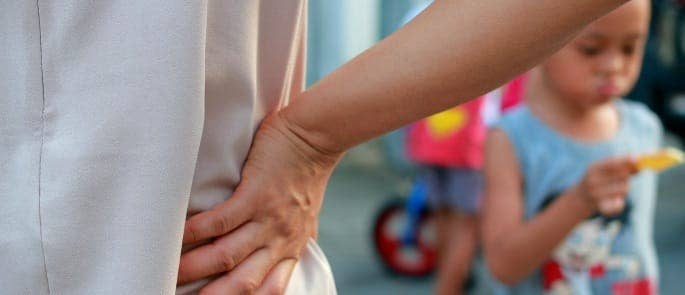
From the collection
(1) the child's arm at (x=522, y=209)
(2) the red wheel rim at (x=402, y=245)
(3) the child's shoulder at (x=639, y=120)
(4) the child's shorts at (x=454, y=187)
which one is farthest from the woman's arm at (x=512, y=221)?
(2) the red wheel rim at (x=402, y=245)

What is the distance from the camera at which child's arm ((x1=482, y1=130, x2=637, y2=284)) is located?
2260mm

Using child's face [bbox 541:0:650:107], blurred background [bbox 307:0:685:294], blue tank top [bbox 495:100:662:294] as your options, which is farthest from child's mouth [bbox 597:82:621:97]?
blurred background [bbox 307:0:685:294]

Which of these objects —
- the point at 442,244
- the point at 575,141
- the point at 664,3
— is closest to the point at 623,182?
the point at 575,141

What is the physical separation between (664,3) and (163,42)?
529 cm

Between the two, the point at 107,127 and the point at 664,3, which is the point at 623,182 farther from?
the point at 664,3

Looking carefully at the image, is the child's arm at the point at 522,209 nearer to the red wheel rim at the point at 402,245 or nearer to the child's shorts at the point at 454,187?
the child's shorts at the point at 454,187

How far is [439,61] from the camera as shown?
1130mm

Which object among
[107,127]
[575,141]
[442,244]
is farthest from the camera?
[442,244]

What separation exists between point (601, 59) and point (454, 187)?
195 centimetres

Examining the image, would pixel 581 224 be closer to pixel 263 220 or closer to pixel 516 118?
pixel 516 118

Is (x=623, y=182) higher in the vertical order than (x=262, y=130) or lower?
lower

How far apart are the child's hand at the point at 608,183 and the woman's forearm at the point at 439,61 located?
114cm

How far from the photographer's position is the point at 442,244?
4645 millimetres

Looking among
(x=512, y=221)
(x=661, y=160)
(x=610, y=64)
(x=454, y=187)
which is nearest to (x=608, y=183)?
(x=661, y=160)
